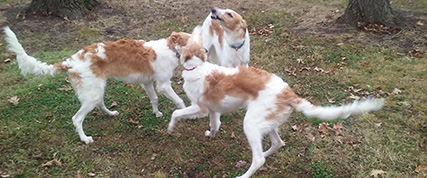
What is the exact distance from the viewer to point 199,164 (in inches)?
149

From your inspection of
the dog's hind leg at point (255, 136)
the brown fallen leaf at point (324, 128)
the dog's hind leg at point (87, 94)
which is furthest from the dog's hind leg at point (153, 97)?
the brown fallen leaf at point (324, 128)

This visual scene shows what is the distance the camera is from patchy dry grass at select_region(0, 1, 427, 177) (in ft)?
12.1

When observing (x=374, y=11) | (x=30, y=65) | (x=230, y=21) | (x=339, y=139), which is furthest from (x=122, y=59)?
(x=374, y=11)

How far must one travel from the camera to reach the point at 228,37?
4.53 m

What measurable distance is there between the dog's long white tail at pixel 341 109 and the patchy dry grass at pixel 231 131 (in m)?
0.93

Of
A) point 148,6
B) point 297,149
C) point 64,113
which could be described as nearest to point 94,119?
point 64,113

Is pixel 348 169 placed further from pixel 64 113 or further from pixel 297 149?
pixel 64 113

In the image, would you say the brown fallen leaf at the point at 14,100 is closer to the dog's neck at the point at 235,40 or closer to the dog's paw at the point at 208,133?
the dog's paw at the point at 208,133

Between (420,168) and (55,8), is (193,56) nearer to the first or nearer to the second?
(420,168)

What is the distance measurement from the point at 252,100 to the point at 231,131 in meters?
1.23

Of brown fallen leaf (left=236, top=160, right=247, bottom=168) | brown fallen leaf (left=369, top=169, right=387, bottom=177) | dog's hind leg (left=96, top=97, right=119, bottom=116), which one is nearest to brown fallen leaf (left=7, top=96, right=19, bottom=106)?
dog's hind leg (left=96, top=97, right=119, bottom=116)

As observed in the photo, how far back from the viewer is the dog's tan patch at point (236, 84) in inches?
128

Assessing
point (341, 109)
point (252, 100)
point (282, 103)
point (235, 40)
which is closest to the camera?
point (341, 109)

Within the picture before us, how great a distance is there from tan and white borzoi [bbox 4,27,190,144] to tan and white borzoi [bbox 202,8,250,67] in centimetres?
67
